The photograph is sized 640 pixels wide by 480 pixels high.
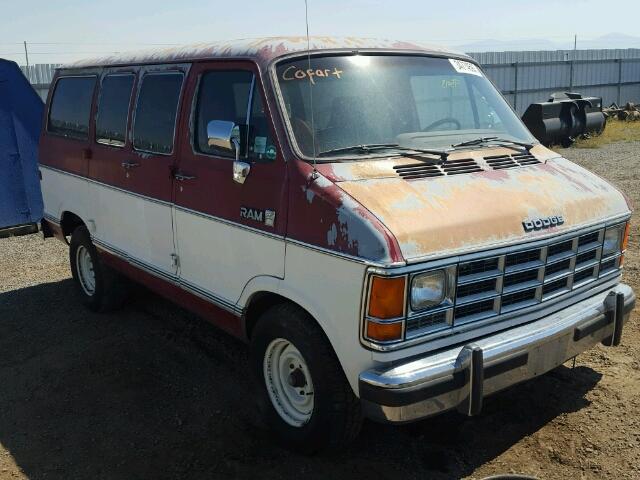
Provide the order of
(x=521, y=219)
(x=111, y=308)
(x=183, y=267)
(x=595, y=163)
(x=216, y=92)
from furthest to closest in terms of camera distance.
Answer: (x=595, y=163) → (x=111, y=308) → (x=183, y=267) → (x=216, y=92) → (x=521, y=219)

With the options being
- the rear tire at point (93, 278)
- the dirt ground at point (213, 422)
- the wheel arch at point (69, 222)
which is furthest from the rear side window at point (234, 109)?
the wheel arch at point (69, 222)

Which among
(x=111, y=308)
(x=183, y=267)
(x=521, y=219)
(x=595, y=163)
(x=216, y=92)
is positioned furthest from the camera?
(x=595, y=163)

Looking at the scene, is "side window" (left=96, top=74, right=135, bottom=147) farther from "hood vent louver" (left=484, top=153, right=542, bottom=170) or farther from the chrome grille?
the chrome grille

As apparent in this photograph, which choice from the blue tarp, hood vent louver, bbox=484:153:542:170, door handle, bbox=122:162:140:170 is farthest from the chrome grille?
the blue tarp

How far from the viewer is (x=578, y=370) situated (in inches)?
179

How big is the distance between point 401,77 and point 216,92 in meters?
1.19

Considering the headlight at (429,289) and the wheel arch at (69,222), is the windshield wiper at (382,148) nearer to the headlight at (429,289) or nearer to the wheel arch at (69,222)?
the headlight at (429,289)

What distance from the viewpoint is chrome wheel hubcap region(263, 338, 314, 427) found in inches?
142

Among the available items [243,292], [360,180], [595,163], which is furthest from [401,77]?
[595,163]

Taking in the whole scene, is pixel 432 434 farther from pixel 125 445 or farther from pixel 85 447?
pixel 85 447

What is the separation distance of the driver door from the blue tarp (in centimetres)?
469

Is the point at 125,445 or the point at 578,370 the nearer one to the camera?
the point at 125,445

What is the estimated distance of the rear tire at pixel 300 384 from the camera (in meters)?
3.28

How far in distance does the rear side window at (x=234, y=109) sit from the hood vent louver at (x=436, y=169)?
732 mm
